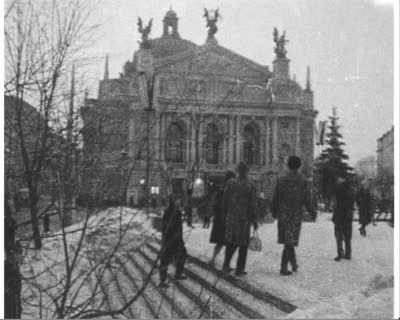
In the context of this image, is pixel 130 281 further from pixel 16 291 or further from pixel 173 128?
pixel 173 128

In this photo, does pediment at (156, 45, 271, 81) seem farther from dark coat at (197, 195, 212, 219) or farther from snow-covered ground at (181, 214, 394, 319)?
snow-covered ground at (181, 214, 394, 319)

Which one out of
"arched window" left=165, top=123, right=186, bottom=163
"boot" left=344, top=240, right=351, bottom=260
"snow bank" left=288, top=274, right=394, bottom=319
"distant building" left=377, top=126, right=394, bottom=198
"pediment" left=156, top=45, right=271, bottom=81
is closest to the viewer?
"snow bank" left=288, top=274, right=394, bottom=319

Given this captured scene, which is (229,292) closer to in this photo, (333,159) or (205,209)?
(205,209)

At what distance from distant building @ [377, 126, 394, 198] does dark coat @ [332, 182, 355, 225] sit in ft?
0.60

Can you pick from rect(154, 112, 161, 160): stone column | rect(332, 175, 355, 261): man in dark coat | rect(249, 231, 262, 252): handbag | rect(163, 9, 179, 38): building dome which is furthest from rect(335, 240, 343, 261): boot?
rect(163, 9, 179, 38): building dome

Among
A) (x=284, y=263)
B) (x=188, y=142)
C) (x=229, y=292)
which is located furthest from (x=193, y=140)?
(x=284, y=263)

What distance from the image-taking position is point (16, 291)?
2291 millimetres

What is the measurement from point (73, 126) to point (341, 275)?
1463 mm

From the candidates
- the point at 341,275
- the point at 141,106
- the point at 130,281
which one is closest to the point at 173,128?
the point at 141,106

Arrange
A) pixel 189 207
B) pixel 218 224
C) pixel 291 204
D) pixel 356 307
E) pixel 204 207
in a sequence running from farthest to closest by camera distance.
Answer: pixel 218 224
pixel 291 204
pixel 204 207
pixel 189 207
pixel 356 307

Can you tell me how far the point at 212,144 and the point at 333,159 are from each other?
2.03 ft

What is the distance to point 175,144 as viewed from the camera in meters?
2.34

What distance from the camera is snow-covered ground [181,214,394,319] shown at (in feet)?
7.17

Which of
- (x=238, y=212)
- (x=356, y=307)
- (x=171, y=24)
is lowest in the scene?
(x=356, y=307)
